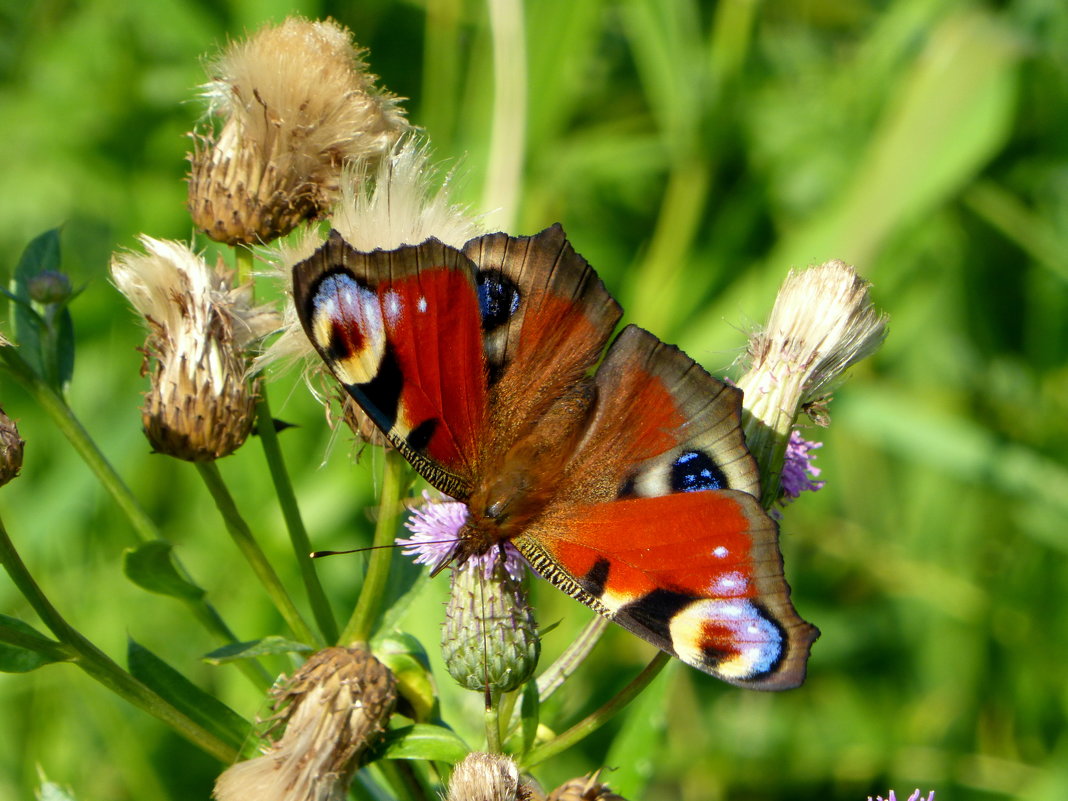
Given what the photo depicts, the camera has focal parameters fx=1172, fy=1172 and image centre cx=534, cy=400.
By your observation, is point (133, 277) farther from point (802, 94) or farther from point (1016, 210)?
point (1016, 210)

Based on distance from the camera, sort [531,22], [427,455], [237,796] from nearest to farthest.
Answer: [237,796] → [427,455] → [531,22]

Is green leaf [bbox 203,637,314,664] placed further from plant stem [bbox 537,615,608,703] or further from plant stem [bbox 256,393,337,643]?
plant stem [bbox 537,615,608,703]

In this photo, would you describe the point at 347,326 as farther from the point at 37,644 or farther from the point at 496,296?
the point at 37,644

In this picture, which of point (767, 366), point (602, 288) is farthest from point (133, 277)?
point (767, 366)

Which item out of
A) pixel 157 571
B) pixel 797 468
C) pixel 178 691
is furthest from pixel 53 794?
pixel 797 468

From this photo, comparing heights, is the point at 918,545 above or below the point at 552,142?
below

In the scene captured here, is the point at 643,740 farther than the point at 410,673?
Yes
